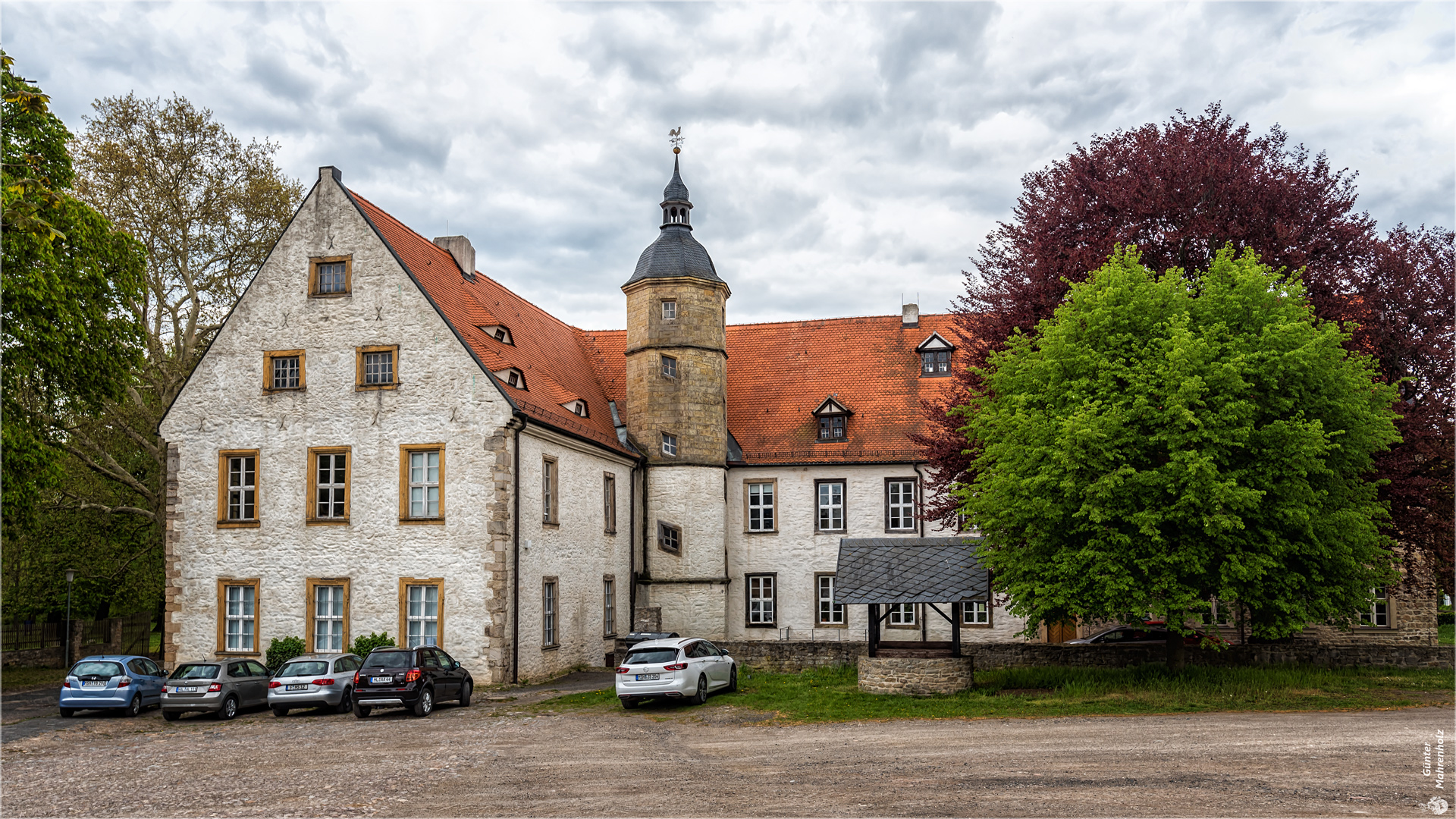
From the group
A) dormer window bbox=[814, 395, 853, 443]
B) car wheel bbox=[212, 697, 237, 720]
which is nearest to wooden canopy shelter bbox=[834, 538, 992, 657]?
dormer window bbox=[814, 395, 853, 443]

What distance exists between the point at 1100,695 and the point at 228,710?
17.4 meters

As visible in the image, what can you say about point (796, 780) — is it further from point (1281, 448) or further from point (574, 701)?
point (1281, 448)

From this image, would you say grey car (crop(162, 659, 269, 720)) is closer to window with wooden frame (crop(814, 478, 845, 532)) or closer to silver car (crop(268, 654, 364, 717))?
silver car (crop(268, 654, 364, 717))

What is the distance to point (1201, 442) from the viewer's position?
2081cm

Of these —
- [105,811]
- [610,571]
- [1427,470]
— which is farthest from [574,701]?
[1427,470]

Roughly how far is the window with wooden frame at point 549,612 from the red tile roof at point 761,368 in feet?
13.3

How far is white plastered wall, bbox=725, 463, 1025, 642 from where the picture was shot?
34.9 metres

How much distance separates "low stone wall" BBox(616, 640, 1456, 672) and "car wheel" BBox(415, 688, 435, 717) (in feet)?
25.8

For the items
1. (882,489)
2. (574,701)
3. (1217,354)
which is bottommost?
(574,701)

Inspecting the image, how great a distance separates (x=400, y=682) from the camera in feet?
69.2

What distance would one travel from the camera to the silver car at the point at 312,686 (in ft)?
73.3

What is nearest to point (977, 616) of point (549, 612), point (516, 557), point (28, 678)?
point (549, 612)

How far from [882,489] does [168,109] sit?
2542cm

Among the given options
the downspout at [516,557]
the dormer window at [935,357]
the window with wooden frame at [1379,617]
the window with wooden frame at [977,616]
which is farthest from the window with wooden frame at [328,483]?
the window with wooden frame at [1379,617]
